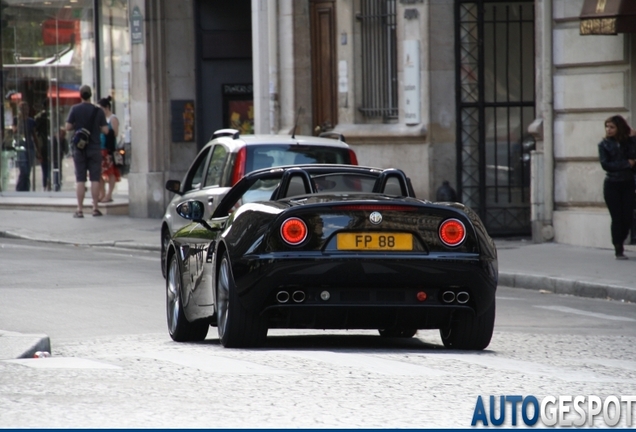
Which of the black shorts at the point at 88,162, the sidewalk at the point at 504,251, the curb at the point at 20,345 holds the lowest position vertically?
the sidewalk at the point at 504,251

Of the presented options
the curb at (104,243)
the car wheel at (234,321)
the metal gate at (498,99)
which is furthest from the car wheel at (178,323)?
the metal gate at (498,99)

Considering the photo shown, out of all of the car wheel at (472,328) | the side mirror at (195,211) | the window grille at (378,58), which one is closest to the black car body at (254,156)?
the side mirror at (195,211)

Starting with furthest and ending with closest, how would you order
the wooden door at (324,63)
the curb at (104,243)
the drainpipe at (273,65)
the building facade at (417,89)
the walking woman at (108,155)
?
the walking woman at (108,155), the drainpipe at (273,65), the wooden door at (324,63), the curb at (104,243), the building facade at (417,89)

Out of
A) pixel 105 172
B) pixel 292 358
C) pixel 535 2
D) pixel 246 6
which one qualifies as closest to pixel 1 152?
pixel 105 172

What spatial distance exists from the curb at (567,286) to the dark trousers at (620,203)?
1.95 meters

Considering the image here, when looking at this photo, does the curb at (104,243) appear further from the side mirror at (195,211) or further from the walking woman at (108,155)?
the side mirror at (195,211)

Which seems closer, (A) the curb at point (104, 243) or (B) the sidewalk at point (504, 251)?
(B) the sidewalk at point (504, 251)

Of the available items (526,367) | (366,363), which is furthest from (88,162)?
(526,367)

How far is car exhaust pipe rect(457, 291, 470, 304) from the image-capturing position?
8.49 meters

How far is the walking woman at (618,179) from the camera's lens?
16562 millimetres

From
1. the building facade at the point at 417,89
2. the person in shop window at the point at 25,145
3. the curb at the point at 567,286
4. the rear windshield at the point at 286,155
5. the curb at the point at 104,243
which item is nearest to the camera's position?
the rear windshield at the point at 286,155

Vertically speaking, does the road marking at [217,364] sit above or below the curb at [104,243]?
above

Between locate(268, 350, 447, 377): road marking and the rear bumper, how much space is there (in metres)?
0.25

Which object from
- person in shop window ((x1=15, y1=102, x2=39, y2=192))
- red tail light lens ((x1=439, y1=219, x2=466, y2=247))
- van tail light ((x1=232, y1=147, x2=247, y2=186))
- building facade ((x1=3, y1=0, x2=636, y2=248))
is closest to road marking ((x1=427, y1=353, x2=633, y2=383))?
red tail light lens ((x1=439, y1=219, x2=466, y2=247))
